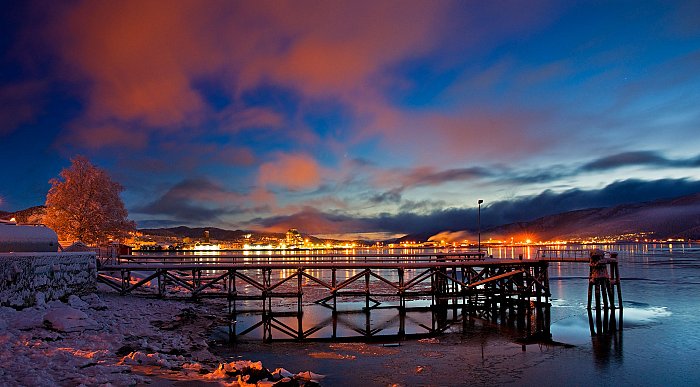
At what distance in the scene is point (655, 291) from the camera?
149 ft

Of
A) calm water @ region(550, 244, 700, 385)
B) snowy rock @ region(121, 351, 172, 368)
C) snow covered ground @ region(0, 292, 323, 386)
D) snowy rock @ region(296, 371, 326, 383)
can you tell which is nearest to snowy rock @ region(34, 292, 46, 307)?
snow covered ground @ region(0, 292, 323, 386)

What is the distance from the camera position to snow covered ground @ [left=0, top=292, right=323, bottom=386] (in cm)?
1293

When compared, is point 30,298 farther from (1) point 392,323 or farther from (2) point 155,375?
(1) point 392,323

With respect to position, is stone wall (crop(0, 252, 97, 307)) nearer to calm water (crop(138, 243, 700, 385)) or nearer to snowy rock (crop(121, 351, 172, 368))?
snowy rock (crop(121, 351, 172, 368))

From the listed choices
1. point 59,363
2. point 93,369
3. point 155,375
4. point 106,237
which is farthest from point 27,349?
point 106,237

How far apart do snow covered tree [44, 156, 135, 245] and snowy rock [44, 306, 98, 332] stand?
130ft

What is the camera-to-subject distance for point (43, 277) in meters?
24.0

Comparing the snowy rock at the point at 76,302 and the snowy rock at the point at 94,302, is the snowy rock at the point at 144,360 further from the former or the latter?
the snowy rock at the point at 94,302

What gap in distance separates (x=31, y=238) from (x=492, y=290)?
3133cm

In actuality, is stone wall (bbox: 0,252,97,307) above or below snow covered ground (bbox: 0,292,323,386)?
above

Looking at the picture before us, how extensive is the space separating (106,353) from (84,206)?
149 ft

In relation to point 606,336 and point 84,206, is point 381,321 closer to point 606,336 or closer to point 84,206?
point 606,336

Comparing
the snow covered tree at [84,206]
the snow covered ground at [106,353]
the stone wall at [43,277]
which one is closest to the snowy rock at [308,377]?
the snow covered ground at [106,353]

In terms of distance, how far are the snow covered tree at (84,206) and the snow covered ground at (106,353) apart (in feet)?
109
